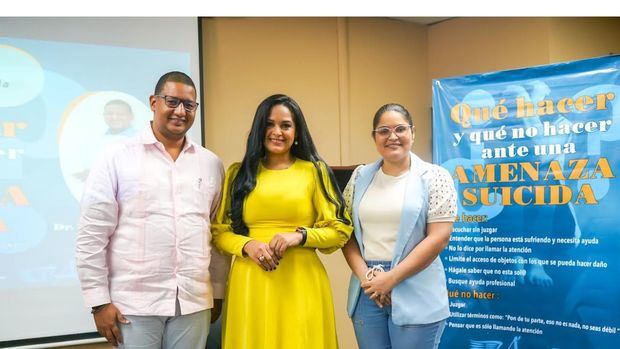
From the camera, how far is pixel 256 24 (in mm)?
3678

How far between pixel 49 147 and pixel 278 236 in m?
1.59

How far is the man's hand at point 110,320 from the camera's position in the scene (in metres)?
1.88

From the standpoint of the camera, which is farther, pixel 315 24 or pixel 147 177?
pixel 315 24

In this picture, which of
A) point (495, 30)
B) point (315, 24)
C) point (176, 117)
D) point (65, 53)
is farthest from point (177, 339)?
point (495, 30)

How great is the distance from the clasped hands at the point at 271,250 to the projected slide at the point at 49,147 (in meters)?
1.44

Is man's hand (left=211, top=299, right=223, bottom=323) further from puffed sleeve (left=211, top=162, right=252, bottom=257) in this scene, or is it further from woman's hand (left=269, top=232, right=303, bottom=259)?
woman's hand (left=269, top=232, right=303, bottom=259)

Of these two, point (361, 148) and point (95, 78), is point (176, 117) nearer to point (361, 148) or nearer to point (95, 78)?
point (95, 78)

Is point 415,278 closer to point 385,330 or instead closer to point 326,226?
point 385,330

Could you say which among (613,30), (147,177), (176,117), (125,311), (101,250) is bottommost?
(125,311)

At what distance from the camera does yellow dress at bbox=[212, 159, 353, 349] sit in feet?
6.58

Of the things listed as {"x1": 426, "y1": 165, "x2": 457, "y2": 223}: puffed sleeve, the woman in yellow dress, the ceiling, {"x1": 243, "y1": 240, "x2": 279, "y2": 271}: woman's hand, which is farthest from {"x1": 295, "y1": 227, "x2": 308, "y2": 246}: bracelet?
the ceiling

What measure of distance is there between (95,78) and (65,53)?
0.19m

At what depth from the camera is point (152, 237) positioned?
194 centimetres

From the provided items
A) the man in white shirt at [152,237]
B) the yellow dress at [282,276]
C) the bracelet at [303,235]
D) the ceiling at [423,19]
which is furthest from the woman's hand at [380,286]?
the ceiling at [423,19]
